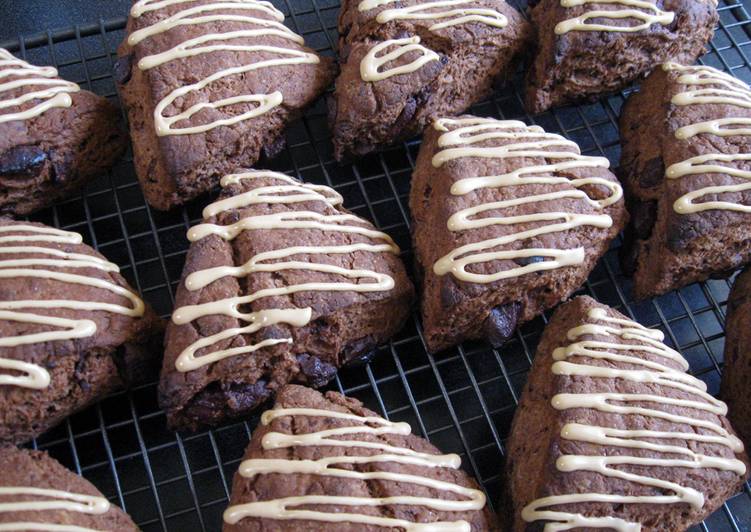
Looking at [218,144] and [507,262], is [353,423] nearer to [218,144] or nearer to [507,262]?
[507,262]

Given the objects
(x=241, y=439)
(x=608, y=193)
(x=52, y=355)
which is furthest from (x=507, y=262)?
(x=52, y=355)

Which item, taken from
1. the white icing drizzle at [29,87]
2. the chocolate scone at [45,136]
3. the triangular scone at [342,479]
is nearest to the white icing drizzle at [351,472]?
the triangular scone at [342,479]

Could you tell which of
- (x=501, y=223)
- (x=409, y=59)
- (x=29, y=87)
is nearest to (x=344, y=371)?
(x=501, y=223)

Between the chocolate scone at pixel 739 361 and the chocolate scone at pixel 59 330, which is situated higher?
the chocolate scone at pixel 59 330

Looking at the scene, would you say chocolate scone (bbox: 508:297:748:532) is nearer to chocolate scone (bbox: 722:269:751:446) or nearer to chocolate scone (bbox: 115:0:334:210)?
chocolate scone (bbox: 722:269:751:446)

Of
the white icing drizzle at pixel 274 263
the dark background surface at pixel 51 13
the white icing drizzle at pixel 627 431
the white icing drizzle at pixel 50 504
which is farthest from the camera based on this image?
the dark background surface at pixel 51 13

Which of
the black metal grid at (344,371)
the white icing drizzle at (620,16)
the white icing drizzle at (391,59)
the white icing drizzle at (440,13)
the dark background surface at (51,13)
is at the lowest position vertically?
the black metal grid at (344,371)

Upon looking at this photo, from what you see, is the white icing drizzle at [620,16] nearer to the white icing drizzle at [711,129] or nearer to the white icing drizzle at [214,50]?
the white icing drizzle at [711,129]

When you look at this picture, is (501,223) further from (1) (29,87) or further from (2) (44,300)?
(1) (29,87)
